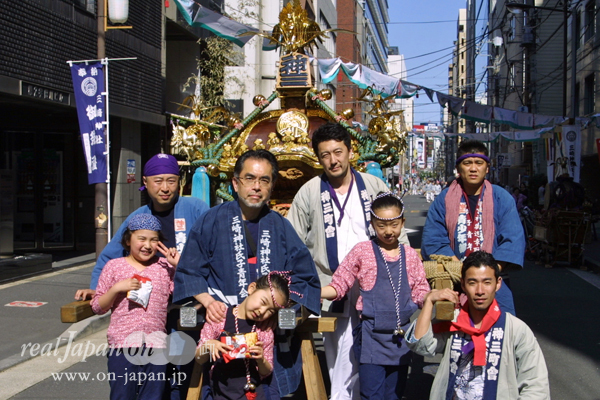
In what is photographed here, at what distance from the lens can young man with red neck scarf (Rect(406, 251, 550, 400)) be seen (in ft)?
10.9

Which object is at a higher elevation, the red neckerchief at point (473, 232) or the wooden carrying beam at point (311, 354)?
the red neckerchief at point (473, 232)

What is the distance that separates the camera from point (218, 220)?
11.5 feet

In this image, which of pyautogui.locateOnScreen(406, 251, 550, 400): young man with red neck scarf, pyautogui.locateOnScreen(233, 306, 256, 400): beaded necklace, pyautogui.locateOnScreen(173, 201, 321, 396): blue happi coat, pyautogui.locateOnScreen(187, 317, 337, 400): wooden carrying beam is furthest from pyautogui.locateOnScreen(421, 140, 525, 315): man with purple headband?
pyautogui.locateOnScreen(233, 306, 256, 400): beaded necklace

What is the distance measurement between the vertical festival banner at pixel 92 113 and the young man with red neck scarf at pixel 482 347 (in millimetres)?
8591

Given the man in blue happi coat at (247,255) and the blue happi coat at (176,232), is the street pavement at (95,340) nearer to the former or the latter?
the blue happi coat at (176,232)

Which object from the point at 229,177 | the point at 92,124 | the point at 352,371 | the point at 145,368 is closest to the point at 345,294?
the point at 352,371

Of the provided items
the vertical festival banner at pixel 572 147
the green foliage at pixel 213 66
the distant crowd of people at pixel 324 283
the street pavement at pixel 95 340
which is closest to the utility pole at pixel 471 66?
the vertical festival banner at pixel 572 147

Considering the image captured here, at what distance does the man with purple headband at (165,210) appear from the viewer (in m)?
4.14

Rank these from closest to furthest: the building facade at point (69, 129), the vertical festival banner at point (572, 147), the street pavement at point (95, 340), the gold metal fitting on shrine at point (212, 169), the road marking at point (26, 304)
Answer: the street pavement at point (95, 340) → the gold metal fitting on shrine at point (212, 169) → the road marking at point (26, 304) → the building facade at point (69, 129) → the vertical festival banner at point (572, 147)

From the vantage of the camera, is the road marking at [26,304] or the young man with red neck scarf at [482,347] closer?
the young man with red neck scarf at [482,347]

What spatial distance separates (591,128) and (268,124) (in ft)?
66.0

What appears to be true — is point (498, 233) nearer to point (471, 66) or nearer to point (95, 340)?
point (95, 340)

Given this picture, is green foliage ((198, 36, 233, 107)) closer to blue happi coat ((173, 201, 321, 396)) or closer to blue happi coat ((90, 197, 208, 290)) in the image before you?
blue happi coat ((90, 197, 208, 290))

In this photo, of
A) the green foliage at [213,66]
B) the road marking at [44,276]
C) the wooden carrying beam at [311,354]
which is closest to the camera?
the wooden carrying beam at [311,354]
